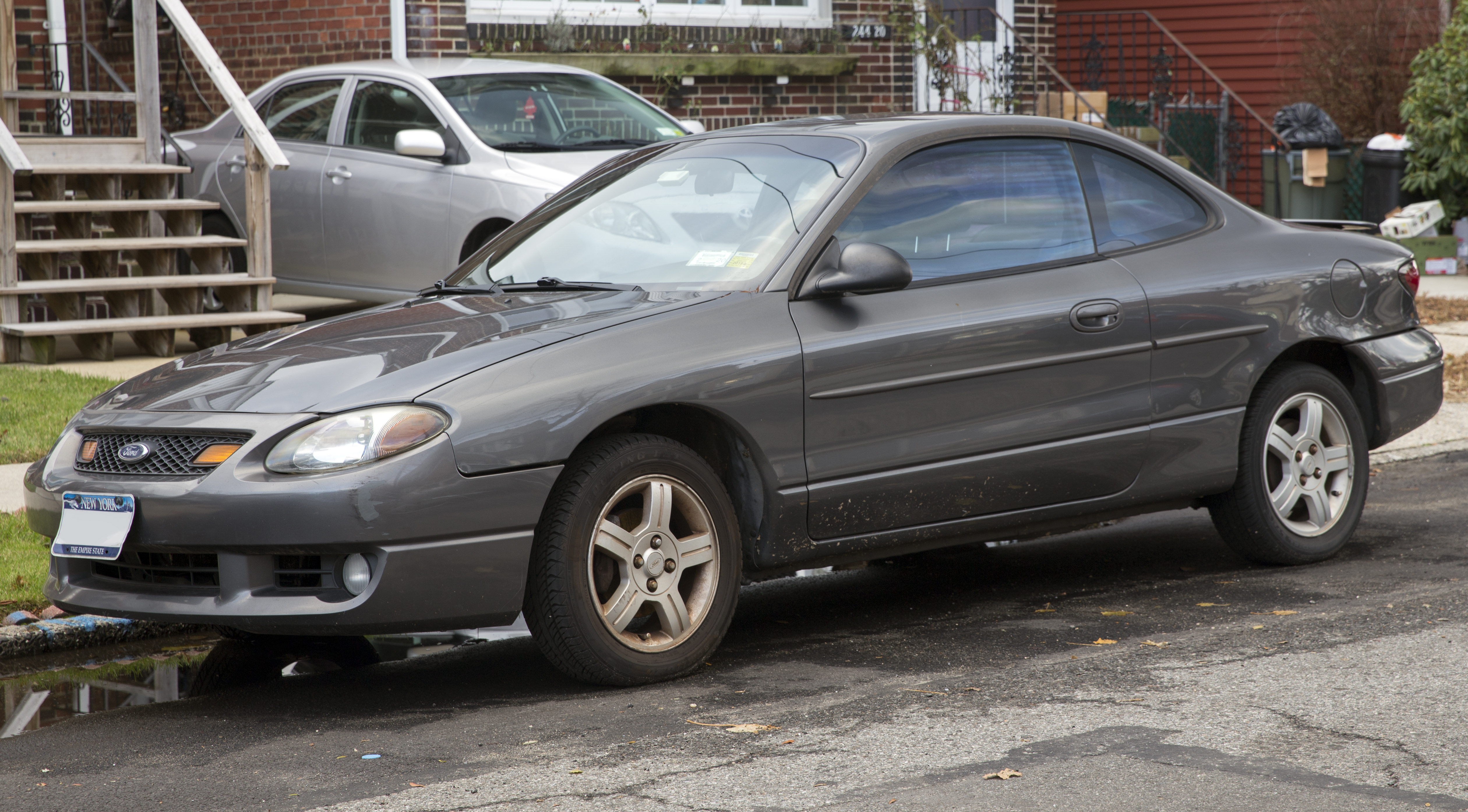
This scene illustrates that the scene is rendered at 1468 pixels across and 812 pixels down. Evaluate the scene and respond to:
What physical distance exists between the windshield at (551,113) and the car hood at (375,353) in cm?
533

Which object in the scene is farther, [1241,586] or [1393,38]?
[1393,38]

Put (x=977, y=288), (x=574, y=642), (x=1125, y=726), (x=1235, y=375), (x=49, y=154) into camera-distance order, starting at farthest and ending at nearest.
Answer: (x=49, y=154) → (x=1235, y=375) → (x=977, y=288) → (x=574, y=642) → (x=1125, y=726)

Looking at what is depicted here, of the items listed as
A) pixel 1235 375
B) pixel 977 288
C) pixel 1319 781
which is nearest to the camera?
pixel 1319 781

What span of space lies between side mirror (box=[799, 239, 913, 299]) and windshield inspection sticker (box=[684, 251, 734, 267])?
0.27m

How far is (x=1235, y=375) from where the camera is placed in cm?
573

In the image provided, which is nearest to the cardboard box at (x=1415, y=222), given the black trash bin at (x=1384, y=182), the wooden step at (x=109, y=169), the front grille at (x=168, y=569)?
the black trash bin at (x=1384, y=182)

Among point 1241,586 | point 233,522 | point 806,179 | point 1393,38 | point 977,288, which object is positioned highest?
point 1393,38

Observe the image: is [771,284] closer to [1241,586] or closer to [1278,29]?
[1241,586]

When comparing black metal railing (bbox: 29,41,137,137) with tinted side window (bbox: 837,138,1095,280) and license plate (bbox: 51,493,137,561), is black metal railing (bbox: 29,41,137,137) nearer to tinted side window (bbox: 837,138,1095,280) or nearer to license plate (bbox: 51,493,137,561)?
license plate (bbox: 51,493,137,561)

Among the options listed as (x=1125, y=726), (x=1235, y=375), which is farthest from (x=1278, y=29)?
(x=1125, y=726)

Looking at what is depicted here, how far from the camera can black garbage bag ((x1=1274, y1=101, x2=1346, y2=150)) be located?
57.6 feet

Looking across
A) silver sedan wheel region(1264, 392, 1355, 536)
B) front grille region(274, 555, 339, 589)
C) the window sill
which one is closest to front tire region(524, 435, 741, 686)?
front grille region(274, 555, 339, 589)

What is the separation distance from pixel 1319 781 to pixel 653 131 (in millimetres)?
8046

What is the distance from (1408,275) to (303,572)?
166 inches
